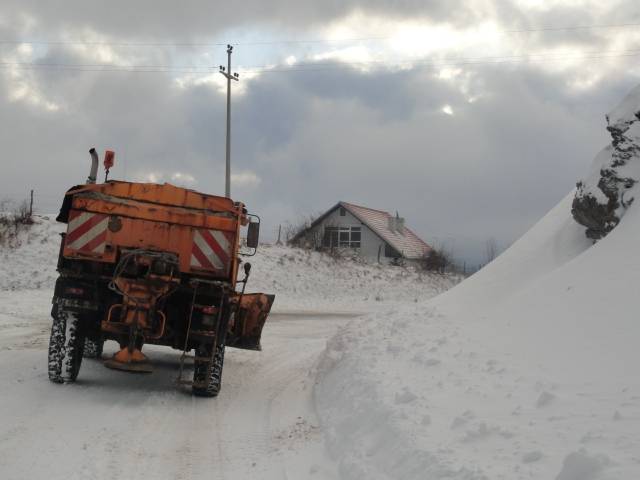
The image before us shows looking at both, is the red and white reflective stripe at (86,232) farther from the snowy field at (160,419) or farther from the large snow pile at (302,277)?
the large snow pile at (302,277)

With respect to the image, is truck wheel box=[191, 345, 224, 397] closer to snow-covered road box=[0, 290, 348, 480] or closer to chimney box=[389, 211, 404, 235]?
snow-covered road box=[0, 290, 348, 480]

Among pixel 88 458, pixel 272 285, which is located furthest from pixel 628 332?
pixel 272 285

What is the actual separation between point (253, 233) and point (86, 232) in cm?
213

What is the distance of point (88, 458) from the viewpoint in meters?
4.73

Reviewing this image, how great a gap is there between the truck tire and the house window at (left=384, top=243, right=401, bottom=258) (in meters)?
38.2

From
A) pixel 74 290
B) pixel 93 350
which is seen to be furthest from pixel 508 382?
pixel 93 350

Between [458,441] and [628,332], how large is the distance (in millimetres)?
2165

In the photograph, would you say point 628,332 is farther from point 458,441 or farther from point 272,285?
point 272,285

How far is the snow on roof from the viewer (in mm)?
45562

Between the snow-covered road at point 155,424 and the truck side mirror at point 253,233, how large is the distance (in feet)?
6.50

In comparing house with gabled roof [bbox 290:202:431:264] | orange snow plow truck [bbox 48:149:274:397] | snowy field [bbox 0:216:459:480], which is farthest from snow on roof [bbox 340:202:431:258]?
orange snow plow truck [bbox 48:149:274:397]

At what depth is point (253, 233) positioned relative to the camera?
8234 millimetres

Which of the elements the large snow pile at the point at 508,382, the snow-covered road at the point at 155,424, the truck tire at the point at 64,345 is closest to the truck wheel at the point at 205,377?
the snow-covered road at the point at 155,424

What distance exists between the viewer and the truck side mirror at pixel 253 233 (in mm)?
8211
